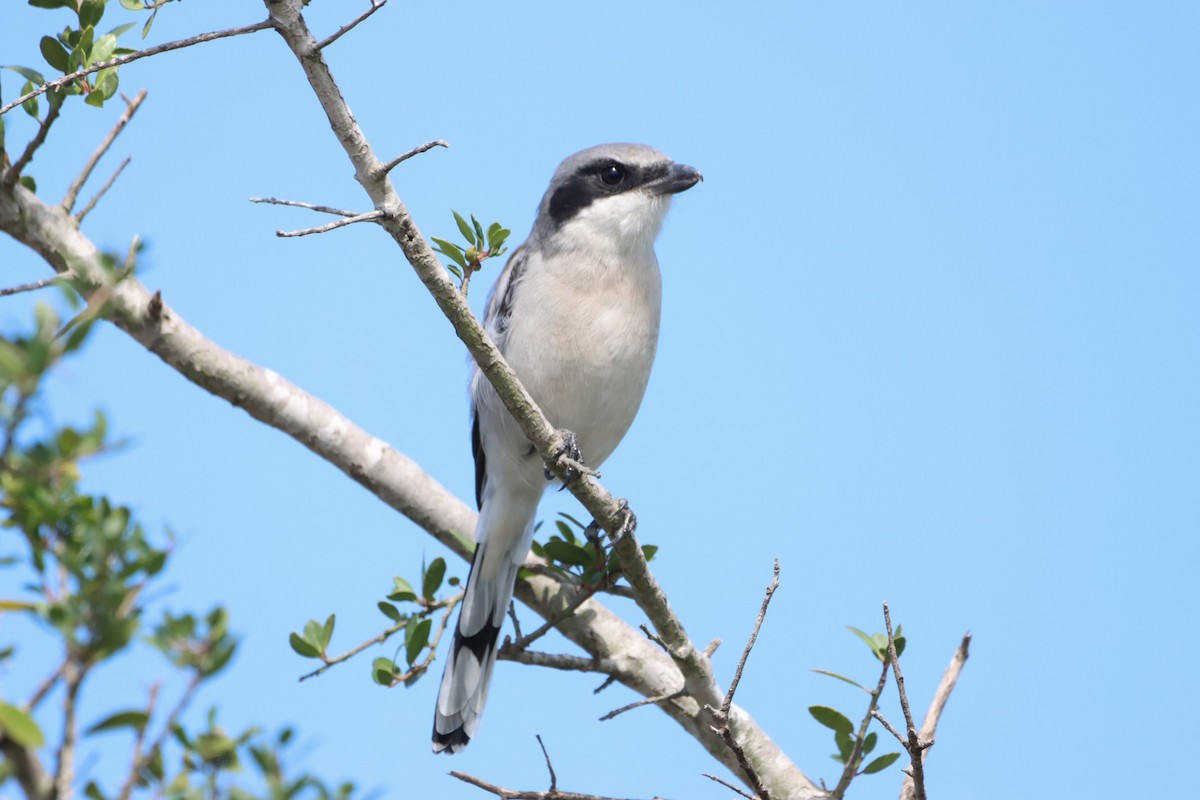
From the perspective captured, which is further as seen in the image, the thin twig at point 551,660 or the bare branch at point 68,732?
the thin twig at point 551,660

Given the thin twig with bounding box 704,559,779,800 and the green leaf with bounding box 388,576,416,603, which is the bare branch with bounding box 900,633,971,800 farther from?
the green leaf with bounding box 388,576,416,603

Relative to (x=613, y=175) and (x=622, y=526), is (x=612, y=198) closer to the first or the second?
(x=613, y=175)

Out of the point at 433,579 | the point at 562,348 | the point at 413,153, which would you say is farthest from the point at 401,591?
the point at 413,153

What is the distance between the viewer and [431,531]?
456 centimetres

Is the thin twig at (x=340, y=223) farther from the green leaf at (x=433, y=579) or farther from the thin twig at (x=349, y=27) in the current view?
the green leaf at (x=433, y=579)

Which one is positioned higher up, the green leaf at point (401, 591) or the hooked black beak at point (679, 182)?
the hooked black beak at point (679, 182)

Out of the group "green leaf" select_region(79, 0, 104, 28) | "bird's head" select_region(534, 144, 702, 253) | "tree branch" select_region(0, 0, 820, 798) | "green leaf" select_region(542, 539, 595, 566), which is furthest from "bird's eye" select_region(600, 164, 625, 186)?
"green leaf" select_region(79, 0, 104, 28)

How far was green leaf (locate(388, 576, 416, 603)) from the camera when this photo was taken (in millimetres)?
4184

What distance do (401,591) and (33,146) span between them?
6.22 ft

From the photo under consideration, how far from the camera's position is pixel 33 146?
3.63 m

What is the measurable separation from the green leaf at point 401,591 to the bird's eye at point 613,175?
1.84 meters

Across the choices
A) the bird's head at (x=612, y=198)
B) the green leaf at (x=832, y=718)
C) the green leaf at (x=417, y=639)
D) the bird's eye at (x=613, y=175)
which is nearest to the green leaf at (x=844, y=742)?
the green leaf at (x=832, y=718)

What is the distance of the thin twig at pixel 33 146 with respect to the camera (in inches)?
138

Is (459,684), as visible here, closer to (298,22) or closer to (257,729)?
(298,22)
